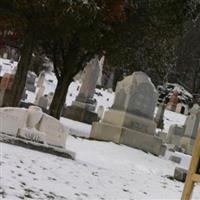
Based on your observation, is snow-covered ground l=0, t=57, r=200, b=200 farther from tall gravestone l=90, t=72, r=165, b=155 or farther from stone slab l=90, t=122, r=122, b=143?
tall gravestone l=90, t=72, r=165, b=155

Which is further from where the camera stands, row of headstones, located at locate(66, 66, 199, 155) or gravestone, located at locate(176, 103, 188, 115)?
gravestone, located at locate(176, 103, 188, 115)

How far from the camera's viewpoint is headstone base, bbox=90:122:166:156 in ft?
53.0

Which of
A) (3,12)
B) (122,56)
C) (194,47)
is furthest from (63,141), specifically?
(194,47)

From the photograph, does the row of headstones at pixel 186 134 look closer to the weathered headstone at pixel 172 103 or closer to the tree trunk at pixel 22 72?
the tree trunk at pixel 22 72

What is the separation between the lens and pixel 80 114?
86.9 feet

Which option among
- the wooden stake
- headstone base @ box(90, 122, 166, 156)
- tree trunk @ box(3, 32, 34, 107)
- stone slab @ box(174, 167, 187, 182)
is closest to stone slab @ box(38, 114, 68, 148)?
stone slab @ box(174, 167, 187, 182)

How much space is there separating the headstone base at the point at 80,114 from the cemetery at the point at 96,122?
316 cm

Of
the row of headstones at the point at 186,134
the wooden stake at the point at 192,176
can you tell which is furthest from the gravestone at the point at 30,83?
the wooden stake at the point at 192,176

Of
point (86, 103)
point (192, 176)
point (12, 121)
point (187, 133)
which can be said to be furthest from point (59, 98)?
point (192, 176)

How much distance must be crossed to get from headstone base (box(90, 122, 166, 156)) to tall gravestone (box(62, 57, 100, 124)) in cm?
959

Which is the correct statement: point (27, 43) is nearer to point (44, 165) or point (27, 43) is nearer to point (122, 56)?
point (122, 56)

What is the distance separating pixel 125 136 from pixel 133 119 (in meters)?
0.74

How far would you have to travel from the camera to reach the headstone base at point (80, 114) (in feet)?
86.0

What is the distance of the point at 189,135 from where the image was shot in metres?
27.3
